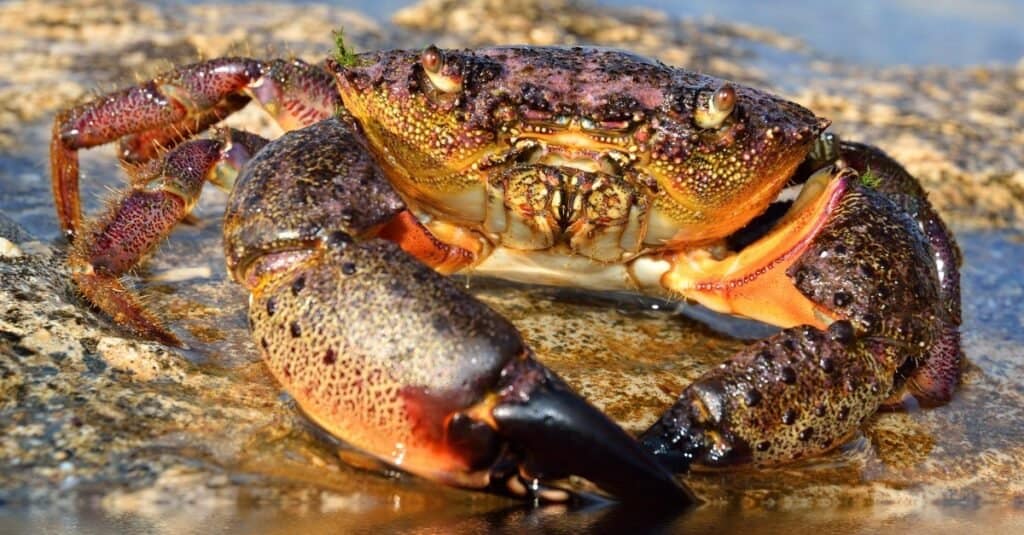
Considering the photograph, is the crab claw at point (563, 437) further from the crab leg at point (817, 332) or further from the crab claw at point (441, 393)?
the crab leg at point (817, 332)

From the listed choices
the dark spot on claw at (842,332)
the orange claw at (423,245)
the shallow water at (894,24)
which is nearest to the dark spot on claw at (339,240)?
the orange claw at (423,245)

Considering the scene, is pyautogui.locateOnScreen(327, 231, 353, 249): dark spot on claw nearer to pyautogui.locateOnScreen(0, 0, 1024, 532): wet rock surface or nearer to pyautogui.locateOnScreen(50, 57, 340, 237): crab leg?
pyautogui.locateOnScreen(0, 0, 1024, 532): wet rock surface

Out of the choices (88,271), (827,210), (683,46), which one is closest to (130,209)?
(88,271)

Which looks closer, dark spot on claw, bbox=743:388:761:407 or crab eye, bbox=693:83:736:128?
dark spot on claw, bbox=743:388:761:407

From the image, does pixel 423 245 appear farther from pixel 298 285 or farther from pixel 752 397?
pixel 752 397

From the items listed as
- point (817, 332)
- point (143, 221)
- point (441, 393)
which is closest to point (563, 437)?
point (441, 393)

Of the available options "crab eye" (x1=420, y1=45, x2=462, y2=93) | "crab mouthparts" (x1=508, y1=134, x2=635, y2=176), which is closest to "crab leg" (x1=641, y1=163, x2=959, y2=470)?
"crab mouthparts" (x1=508, y1=134, x2=635, y2=176)

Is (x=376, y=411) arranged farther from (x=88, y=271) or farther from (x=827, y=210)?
(x=827, y=210)
